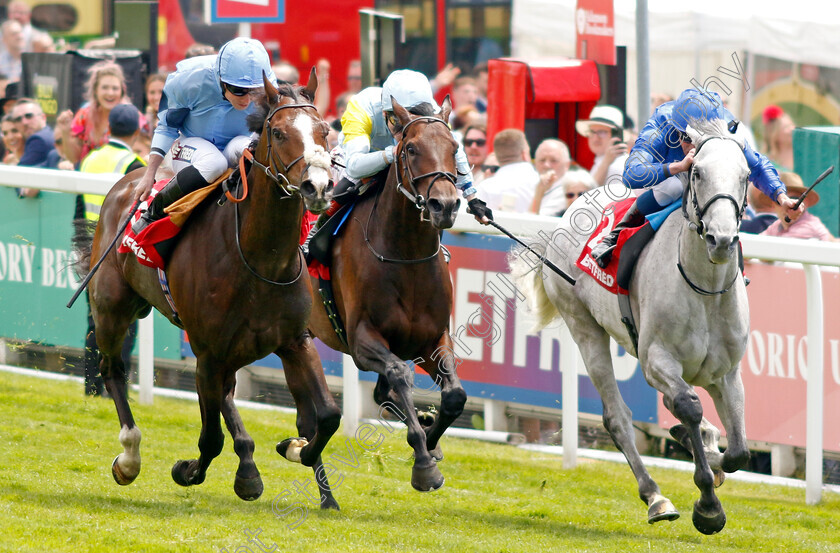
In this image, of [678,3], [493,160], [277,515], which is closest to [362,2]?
[678,3]

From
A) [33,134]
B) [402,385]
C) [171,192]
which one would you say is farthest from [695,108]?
[33,134]

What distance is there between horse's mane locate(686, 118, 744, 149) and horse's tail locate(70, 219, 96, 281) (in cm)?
349

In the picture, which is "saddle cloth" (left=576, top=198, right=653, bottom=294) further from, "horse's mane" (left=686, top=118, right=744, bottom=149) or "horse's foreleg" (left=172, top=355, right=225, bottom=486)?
"horse's foreleg" (left=172, top=355, right=225, bottom=486)

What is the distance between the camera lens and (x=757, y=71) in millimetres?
14094

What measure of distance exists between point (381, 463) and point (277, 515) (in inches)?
51.8

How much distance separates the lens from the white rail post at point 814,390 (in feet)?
21.6

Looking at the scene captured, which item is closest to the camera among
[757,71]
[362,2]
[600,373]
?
[600,373]

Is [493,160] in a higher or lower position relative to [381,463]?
higher

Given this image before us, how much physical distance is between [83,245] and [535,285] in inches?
103

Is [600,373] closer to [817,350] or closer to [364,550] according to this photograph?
[817,350]

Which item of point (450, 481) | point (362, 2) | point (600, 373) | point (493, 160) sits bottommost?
point (450, 481)

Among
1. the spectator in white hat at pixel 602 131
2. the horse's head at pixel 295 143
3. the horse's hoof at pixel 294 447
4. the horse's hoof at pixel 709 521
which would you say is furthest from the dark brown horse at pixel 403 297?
the spectator in white hat at pixel 602 131

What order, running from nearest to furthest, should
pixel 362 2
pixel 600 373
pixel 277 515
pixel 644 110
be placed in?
1. pixel 277 515
2. pixel 600 373
3. pixel 644 110
4. pixel 362 2

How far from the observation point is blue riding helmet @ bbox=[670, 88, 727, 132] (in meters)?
5.60
